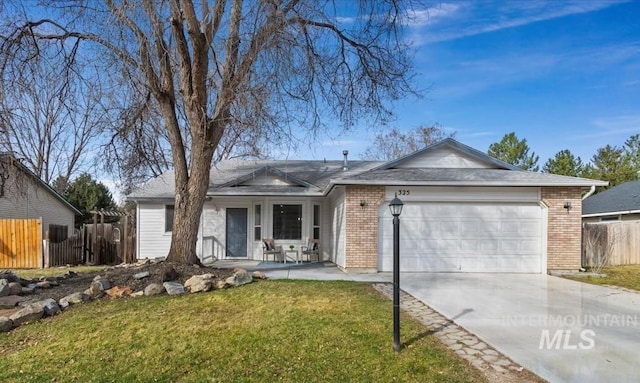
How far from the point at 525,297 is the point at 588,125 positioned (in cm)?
1390

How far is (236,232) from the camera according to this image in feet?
51.5

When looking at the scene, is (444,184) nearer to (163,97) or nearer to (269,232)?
(269,232)

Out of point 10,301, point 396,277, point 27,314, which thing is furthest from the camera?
point 10,301

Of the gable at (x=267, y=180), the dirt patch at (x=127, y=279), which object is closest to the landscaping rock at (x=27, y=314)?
the dirt patch at (x=127, y=279)

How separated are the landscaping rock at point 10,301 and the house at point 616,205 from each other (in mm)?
23371

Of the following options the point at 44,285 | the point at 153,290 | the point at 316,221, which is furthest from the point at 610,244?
the point at 44,285

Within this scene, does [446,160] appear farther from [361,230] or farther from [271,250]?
[271,250]

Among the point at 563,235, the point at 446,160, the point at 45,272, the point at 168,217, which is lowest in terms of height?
the point at 45,272

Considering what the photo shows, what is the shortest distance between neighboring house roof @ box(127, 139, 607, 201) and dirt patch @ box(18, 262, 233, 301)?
174 inches

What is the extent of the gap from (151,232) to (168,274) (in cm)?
771

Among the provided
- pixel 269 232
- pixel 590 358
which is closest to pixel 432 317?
pixel 590 358

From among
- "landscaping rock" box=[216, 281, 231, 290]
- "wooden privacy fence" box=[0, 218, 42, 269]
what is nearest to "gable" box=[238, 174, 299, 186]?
"landscaping rock" box=[216, 281, 231, 290]

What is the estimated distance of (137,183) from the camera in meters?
18.9

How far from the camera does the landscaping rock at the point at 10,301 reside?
24.0 ft
